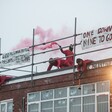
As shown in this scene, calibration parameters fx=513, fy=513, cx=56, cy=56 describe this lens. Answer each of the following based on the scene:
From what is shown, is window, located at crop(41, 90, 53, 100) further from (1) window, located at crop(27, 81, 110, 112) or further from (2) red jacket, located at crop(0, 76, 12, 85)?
(2) red jacket, located at crop(0, 76, 12, 85)

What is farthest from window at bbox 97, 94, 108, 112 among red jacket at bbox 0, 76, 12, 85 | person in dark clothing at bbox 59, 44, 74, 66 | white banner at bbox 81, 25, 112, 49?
red jacket at bbox 0, 76, 12, 85

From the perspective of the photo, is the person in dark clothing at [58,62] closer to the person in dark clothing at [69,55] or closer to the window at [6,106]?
the person in dark clothing at [69,55]

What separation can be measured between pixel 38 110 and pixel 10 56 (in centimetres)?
382

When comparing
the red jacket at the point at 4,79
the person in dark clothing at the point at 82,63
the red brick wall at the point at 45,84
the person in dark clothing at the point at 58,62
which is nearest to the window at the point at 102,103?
the red brick wall at the point at 45,84

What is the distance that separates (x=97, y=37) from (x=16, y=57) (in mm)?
5756

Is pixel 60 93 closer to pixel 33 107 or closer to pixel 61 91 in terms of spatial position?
pixel 61 91

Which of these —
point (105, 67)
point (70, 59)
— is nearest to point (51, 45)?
point (70, 59)

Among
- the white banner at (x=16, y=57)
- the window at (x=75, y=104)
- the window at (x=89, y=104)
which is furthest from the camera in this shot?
the white banner at (x=16, y=57)

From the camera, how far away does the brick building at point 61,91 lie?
20172 millimetres

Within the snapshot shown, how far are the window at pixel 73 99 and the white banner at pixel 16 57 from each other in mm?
2046

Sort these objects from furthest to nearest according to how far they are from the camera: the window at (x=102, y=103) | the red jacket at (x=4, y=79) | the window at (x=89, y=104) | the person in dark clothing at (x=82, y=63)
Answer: the red jacket at (x=4, y=79)
the person in dark clothing at (x=82, y=63)
the window at (x=89, y=104)
the window at (x=102, y=103)

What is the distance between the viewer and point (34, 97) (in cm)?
2352

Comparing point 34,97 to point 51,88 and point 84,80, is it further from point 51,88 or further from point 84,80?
point 84,80

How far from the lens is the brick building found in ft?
66.2
